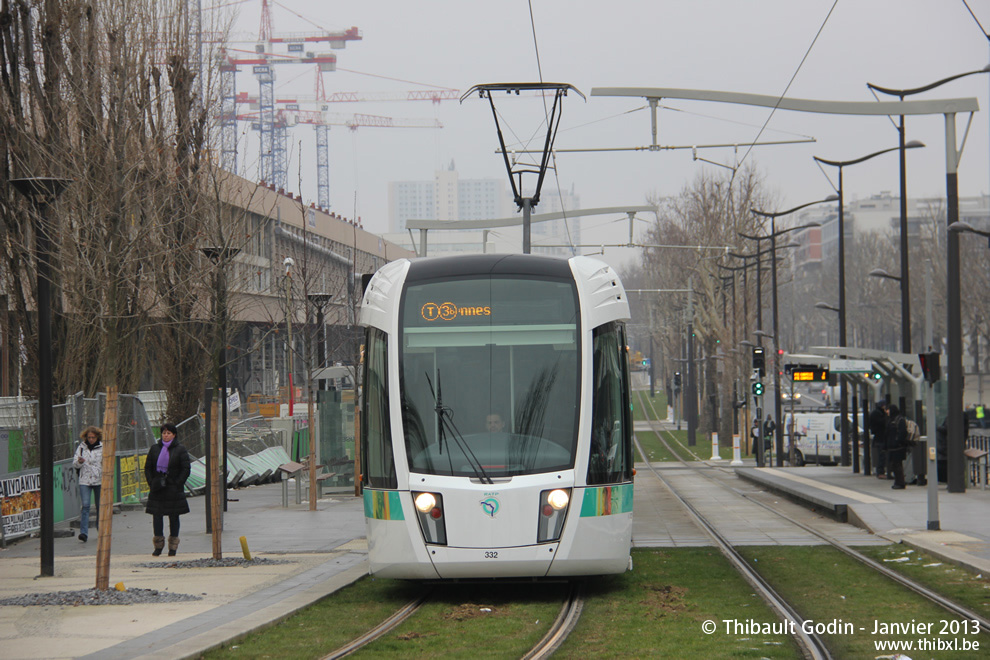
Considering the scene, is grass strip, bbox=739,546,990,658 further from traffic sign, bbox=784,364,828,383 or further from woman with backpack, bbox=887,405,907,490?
traffic sign, bbox=784,364,828,383

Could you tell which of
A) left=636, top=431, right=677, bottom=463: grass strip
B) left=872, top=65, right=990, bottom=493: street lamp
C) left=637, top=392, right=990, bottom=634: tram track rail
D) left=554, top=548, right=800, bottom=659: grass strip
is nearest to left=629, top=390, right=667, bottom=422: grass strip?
left=636, top=431, right=677, bottom=463: grass strip

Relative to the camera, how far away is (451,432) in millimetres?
11109

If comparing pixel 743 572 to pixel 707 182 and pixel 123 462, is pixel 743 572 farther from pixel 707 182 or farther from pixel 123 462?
pixel 707 182

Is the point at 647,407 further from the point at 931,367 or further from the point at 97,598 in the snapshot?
the point at 97,598

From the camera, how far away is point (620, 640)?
9.13 metres

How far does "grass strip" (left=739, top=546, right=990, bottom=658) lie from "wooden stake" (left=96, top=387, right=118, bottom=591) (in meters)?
6.28

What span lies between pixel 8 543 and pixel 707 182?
48.8m

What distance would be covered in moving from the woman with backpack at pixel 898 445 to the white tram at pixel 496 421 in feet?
42.7

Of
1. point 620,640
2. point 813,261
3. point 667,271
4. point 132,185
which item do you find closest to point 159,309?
point 132,185

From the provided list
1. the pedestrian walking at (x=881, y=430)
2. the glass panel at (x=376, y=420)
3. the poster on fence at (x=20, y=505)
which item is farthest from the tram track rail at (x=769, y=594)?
the poster on fence at (x=20, y=505)

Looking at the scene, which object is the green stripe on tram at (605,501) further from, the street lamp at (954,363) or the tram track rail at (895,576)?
the street lamp at (954,363)

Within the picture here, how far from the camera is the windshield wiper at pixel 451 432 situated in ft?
35.7

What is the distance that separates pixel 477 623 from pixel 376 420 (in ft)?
7.34

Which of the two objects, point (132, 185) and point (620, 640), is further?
point (132, 185)
